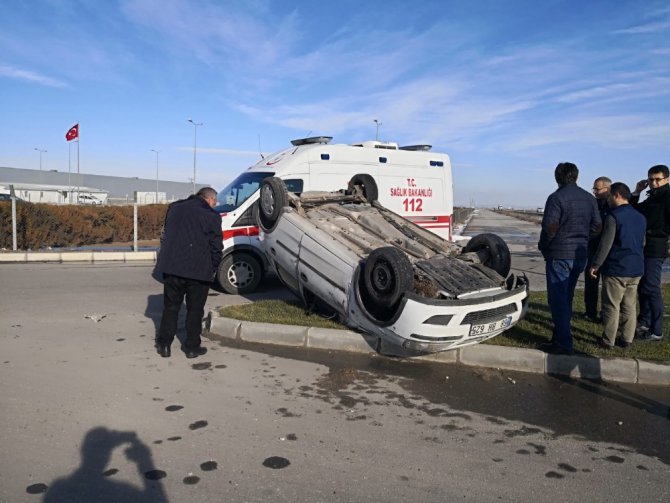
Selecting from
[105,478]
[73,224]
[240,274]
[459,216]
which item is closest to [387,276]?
[105,478]

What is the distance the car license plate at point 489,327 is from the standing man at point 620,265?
1.19 metres

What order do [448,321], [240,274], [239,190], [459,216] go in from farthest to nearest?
[459,216] → [239,190] → [240,274] → [448,321]

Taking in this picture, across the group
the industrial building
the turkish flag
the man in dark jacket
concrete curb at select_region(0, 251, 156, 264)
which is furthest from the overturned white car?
the industrial building

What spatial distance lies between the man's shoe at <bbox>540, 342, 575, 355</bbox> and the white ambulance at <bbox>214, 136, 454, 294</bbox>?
16.1 feet

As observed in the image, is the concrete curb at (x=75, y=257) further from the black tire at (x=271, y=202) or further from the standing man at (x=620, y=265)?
the standing man at (x=620, y=265)

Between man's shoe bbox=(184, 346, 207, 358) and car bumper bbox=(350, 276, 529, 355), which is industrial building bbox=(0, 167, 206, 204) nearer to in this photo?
man's shoe bbox=(184, 346, 207, 358)

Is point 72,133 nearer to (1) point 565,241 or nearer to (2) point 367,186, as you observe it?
(2) point 367,186

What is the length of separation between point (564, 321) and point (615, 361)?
60 cm

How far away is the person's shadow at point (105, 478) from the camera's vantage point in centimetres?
296

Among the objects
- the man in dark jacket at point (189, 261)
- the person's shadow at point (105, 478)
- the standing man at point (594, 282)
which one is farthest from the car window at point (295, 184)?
the person's shadow at point (105, 478)

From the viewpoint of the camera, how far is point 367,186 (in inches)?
314

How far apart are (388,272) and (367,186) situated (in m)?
3.11

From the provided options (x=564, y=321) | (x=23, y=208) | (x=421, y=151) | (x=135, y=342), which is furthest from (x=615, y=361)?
(x=23, y=208)

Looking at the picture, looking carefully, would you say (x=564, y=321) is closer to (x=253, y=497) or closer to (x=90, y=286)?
(x=253, y=497)
